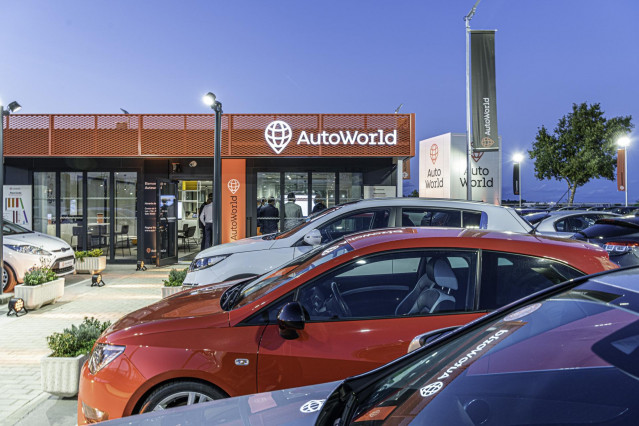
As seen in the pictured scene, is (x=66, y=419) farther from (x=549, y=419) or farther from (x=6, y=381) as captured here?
(x=549, y=419)

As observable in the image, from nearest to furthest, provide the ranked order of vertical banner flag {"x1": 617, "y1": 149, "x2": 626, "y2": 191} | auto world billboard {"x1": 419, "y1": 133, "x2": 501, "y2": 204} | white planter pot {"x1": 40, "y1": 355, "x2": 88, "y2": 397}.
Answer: white planter pot {"x1": 40, "y1": 355, "x2": 88, "y2": 397} < auto world billboard {"x1": 419, "y1": 133, "x2": 501, "y2": 204} < vertical banner flag {"x1": 617, "y1": 149, "x2": 626, "y2": 191}

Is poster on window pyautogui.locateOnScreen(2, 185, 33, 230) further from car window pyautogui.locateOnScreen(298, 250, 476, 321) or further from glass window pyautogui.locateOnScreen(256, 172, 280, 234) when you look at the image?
car window pyautogui.locateOnScreen(298, 250, 476, 321)

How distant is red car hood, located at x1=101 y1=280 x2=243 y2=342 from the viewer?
3.03m

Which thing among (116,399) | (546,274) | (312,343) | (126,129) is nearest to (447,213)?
(546,274)

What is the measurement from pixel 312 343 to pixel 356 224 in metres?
3.65

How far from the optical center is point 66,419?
402cm

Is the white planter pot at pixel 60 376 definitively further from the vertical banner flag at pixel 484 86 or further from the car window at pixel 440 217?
the vertical banner flag at pixel 484 86

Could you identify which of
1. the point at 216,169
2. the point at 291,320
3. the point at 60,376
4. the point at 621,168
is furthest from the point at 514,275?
the point at 621,168

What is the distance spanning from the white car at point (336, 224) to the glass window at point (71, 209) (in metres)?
9.94

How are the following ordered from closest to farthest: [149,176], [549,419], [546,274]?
[549,419]
[546,274]
[149,176]

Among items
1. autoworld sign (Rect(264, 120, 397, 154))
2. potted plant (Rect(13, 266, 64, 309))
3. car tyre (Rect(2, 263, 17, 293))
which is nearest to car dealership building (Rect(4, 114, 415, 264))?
autoworld sign (Rect(264, 120, 397, 154))

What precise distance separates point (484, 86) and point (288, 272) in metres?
12.1

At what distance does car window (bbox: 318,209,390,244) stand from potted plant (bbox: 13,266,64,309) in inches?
216

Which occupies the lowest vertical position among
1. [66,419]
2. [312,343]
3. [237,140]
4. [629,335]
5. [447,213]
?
[66,419]
